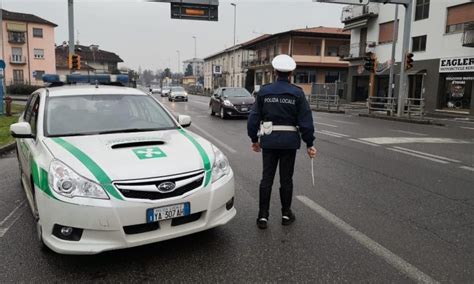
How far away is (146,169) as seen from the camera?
3.45m

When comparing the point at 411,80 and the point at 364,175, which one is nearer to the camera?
the point at 364,175

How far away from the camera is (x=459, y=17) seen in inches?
995

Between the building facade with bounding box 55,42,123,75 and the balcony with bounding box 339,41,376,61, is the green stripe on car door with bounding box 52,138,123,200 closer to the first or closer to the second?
the balcony with bounding box 339,41,376,61

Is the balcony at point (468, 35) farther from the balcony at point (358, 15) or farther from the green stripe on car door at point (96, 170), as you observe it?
the green stripe on car door at point (96, 170)

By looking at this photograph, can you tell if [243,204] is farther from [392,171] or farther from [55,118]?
[392,171]

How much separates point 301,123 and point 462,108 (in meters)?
24.9

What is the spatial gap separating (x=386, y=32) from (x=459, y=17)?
8.19m

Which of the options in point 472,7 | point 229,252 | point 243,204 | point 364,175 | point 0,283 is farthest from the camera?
point 472,7

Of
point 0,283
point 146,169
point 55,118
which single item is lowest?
point 0,283

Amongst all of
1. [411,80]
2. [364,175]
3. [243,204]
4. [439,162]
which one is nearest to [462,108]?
[411,80]

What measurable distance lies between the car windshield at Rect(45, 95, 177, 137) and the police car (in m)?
0.06

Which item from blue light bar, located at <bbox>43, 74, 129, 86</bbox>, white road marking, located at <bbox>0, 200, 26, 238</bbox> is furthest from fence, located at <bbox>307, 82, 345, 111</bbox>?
white road marking, located at <bbox>0, 200, 26, 238</bbox>

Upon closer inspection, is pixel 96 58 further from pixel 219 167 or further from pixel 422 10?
pixel 219 167

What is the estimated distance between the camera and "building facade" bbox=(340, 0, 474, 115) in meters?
24.7
